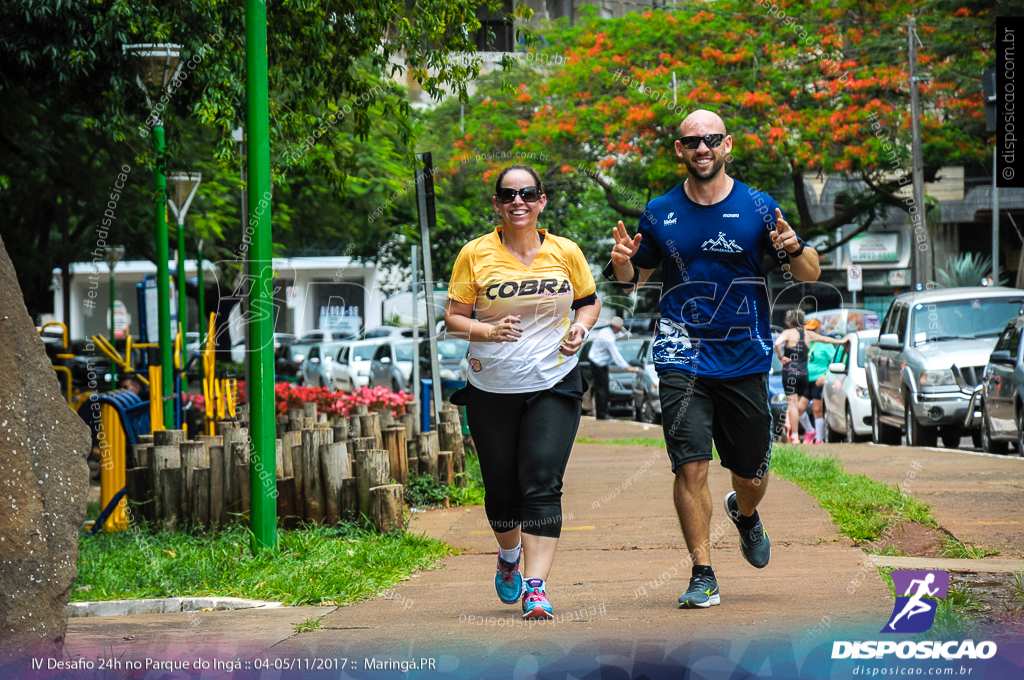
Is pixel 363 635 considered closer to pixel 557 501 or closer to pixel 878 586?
pixel 557 501

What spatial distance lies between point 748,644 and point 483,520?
14.3 ft

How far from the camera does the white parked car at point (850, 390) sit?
15812 millimetres

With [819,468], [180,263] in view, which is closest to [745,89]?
[180,263]

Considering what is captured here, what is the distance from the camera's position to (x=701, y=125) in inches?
199

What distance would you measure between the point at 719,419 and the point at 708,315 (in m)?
0.47

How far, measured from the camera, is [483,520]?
27.6 ft

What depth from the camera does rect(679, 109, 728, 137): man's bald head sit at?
16.6 feet

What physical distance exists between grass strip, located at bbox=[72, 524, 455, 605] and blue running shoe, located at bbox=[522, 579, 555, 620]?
1.14 metres

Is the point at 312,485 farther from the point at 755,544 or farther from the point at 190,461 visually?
the point at 755,544

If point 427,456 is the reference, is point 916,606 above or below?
above

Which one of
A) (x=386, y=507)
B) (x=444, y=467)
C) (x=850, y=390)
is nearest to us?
(x=386, y=507)

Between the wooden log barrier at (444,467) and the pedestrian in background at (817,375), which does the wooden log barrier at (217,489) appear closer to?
the wooden log barrier at (444,467)

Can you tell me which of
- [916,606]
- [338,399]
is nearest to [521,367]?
[916,606]

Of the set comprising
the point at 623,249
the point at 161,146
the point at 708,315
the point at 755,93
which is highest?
the point at 755,93
